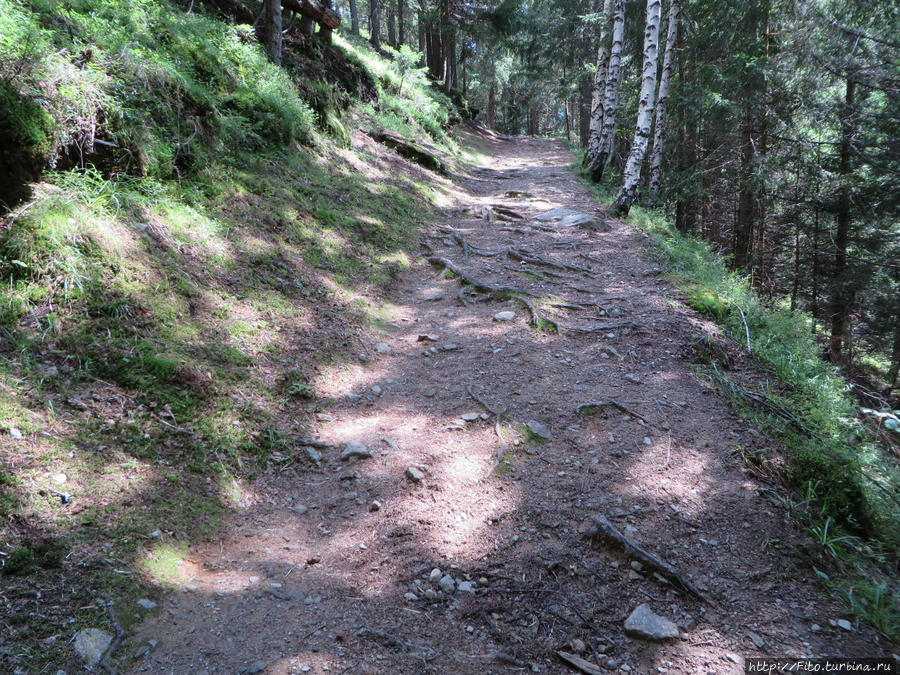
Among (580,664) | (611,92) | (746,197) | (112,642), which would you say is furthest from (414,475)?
(611,92)

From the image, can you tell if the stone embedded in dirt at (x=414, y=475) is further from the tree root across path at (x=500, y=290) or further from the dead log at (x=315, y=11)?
the dead log at (x=315, y=11)

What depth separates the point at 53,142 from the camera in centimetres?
426

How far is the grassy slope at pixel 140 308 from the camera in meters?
2.80

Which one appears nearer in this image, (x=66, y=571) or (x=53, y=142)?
(x=66, y=571)

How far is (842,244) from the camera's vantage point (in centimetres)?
1408

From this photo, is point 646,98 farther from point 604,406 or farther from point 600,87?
point 600,87

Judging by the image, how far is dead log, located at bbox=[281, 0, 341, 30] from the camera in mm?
11758

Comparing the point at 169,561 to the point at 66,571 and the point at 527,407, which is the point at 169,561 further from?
the point at 527,407

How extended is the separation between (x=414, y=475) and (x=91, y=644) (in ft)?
7.32

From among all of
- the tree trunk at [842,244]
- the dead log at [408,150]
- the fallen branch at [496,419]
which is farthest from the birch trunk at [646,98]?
the fallen branch at [496,419]

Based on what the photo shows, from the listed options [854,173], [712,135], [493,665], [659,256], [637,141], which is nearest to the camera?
[493,665]

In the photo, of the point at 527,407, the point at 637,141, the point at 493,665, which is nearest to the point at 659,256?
the point at 637,141

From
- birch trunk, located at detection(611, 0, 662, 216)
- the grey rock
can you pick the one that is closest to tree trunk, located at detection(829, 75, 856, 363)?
birch trunk, located at detection(611, 0, 662, 216)

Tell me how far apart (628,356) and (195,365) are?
4.87 m
